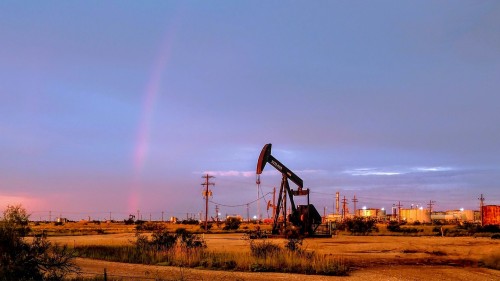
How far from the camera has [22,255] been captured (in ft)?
43.7

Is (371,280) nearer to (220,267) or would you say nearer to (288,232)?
(220,267)

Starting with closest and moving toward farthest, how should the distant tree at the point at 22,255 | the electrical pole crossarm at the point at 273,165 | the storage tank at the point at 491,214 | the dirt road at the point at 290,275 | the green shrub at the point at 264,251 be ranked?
the distant tree at the point at 22,255, the dirt road at the point at 290,275, the green shrub at the point at 264,251, the electrical pole crossarm at the point at 273,165, the storage tank at the point at 491,214

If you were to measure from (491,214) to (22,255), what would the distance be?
10152 cm

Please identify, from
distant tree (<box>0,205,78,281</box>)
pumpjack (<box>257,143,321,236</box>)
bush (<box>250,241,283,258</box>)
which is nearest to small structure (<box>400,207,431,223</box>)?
pumpjack (<box>257,143,321,236</box>)

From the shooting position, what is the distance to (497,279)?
1923cm

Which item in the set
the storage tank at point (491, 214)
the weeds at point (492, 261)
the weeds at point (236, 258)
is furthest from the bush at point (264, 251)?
the storage tank at point (491, 214)

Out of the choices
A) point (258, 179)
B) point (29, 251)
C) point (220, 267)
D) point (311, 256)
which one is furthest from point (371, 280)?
point (258, 179)

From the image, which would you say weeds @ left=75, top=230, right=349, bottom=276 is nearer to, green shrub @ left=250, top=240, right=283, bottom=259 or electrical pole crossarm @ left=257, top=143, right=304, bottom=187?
green shrub @ left=250, top=240, right=283, bottom=259

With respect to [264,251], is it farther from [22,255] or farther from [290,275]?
[22,255]

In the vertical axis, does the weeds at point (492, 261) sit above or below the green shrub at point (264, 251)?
below

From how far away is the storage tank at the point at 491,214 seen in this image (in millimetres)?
97406

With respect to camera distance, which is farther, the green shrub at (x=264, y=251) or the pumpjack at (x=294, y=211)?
the pumpjack at (x=294, y=211)

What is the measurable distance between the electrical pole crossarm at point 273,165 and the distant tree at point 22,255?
1007 inches

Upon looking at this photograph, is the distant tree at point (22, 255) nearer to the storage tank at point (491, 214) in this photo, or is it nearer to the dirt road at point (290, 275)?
the dirt road at point (290, 275)
